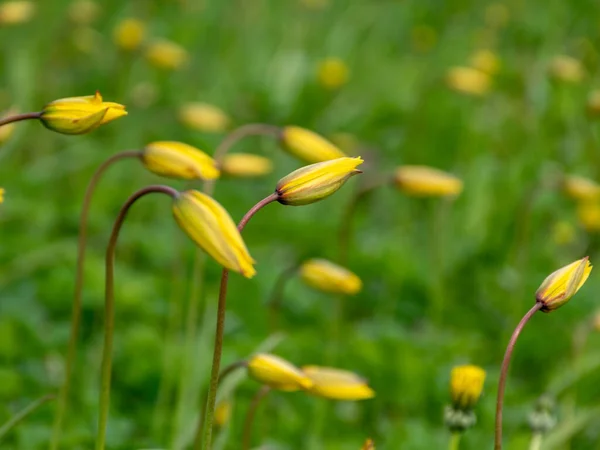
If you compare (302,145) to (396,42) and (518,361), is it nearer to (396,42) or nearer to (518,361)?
(518,361)

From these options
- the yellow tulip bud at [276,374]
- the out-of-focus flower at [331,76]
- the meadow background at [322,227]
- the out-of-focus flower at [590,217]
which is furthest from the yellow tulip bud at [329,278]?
the out-of-focus flower at [331,76]

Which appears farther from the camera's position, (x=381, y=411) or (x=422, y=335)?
(x=422, y=335)

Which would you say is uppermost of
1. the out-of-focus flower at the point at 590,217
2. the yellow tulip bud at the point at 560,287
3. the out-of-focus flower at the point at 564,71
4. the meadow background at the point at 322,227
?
the yellow tulip bud at the point at 560,287

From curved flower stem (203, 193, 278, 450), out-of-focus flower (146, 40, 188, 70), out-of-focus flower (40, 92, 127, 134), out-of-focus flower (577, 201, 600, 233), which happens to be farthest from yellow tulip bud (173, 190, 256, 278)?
out-of-focus flower (146, 40, 188, 70)

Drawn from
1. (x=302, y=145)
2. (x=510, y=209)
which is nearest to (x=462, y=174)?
(x=510, y=209)

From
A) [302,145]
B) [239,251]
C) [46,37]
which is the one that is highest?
[239,251]

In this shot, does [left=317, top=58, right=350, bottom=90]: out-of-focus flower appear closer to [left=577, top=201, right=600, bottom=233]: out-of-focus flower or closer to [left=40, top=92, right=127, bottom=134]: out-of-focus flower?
[left=577, top=201, right=600, bottom=233]: out-of-focus flower

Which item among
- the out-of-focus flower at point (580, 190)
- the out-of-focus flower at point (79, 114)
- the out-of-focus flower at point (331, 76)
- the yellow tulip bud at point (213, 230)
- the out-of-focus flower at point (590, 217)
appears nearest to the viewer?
the yellow tulip bud at point (213, 230)

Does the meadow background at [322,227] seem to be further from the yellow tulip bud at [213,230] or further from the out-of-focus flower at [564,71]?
the yellow tulip bud at [213,230]
